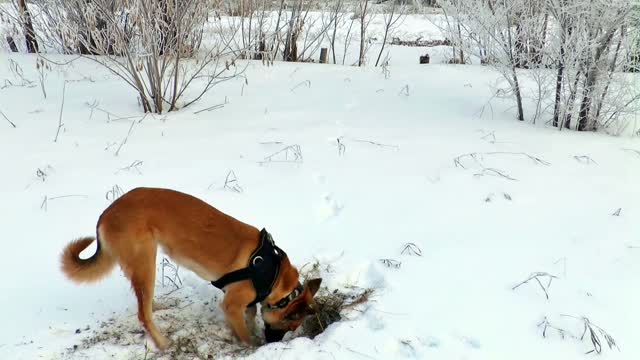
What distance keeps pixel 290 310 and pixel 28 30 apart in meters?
8.10

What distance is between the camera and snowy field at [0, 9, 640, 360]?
2.82 metres

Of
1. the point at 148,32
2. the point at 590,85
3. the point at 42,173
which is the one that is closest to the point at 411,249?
the point at 42,173

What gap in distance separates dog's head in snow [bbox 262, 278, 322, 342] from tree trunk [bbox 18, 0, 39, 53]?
7.11 meters

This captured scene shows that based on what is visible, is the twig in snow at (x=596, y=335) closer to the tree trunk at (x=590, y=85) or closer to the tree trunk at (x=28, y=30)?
the tree trunk at (x=590, y=85)

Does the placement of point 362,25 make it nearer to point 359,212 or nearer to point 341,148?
point 341,148

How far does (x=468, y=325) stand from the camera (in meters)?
2.88

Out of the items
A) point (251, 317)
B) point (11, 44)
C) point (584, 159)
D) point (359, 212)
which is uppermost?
point (11, 44)

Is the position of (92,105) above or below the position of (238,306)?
above

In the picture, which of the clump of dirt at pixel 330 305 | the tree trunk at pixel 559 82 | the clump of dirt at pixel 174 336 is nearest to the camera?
the clump of dirt at pixel 174 336

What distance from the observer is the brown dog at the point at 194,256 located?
271 cm

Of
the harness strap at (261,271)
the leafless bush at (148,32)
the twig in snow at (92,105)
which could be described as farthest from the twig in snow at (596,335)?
the twig in snow at (92,105)

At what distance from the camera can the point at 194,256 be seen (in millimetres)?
2877

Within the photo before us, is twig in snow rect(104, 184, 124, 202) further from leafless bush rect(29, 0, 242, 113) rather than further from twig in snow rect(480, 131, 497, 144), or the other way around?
twig in snow rect(480, 131, 497, 144)

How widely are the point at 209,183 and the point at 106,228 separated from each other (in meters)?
1.82
